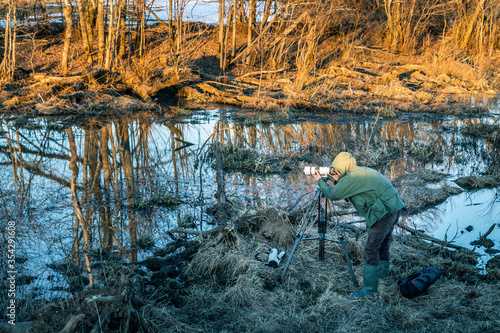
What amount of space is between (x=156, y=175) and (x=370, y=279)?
583cm

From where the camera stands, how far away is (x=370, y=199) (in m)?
4.76

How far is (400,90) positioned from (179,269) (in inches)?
626

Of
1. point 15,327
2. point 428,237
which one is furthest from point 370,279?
point 15,327

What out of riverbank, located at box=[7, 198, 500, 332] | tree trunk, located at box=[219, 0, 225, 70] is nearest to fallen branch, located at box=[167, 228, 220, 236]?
riverbank, located at box=[7, 198, 500, 332]

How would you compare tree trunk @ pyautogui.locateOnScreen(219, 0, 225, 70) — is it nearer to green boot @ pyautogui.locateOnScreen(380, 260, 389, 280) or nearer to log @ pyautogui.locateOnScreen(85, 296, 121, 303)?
green boot @ pyautogui.locateOnScreen(380, 260, 389, 280)

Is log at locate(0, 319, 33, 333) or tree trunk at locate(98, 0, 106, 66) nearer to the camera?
log at locate(0, 319, 33, 333)

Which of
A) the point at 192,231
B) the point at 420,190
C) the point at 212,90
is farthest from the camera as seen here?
the point at 212,90

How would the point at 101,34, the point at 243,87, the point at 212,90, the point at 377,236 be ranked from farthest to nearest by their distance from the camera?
the point at 243,87
the point at 212,90
the point at 101,34
the point at 377,236

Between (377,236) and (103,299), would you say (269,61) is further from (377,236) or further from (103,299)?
(103,299)

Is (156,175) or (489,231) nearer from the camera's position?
(489,231)

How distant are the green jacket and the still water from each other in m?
1.91

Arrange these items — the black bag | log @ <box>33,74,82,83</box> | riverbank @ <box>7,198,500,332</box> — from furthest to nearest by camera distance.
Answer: log @ <box>33,74,82,83</box> → the black bag → riverbank @ <box>7,198,500,332</box>

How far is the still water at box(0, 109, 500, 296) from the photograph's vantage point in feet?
21.7

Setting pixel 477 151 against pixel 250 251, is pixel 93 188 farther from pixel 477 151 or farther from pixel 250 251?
pixel 477 151
